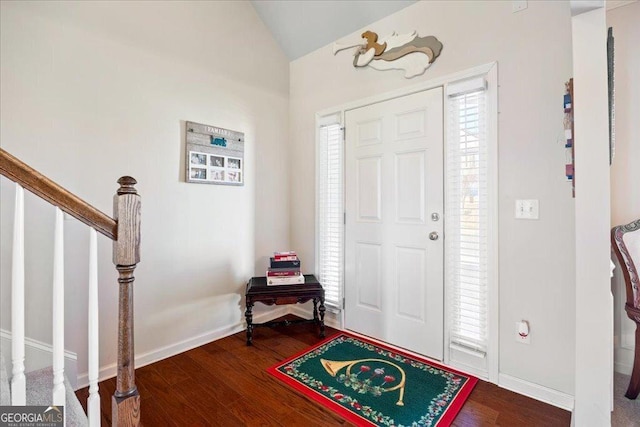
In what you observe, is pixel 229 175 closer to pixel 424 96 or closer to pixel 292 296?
pixel 292 296

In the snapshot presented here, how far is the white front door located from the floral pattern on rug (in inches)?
5.8

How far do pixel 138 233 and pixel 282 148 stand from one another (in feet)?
7.09

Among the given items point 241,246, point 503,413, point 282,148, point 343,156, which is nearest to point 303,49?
point 282,148

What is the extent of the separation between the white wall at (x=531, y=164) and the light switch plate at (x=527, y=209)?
1.0 inches

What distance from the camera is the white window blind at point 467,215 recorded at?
1982mm

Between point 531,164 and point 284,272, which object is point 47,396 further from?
point 531,164

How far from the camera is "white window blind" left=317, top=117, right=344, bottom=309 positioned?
2781mm

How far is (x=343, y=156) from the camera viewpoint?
8.95 ft

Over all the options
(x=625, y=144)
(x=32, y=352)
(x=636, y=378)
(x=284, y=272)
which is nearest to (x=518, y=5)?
(x=625, y=144)

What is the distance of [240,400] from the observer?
5.81 ft

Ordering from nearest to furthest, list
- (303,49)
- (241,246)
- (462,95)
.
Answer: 1. (462,95)
2. (241,246)
3. (303,49)

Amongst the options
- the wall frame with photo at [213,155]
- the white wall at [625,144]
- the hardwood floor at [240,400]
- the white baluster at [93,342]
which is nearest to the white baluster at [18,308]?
the white baluster at [93,342]

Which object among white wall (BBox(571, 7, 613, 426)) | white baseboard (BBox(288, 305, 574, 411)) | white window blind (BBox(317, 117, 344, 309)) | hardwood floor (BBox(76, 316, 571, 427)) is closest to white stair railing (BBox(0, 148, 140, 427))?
hardwood floor (BBox(76, 316, 571, 427))

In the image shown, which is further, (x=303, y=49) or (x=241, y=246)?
(x=303, y=49)
